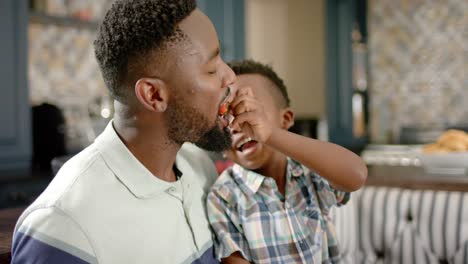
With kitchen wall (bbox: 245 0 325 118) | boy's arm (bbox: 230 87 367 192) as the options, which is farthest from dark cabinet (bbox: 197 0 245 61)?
boy's arm (bbox: 230 87 367 192)

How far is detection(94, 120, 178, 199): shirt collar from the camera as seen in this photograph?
88cm

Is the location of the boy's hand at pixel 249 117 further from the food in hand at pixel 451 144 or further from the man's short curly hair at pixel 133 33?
the food in hand at pixel 451 144

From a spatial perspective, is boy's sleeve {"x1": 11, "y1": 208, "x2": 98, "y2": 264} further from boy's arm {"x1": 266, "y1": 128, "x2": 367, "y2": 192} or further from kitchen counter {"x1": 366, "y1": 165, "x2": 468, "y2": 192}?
kitchen counter {"x1": 366, "y1": 165, "x2": 468, "y2": 192}

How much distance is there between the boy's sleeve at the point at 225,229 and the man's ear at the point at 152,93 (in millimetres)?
289

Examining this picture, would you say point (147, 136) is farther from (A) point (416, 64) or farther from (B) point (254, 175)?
(A) point (416, 64)

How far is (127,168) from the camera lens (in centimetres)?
90

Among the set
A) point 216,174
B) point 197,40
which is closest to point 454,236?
point 216,174

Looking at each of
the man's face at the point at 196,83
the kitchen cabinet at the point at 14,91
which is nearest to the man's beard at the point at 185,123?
the man's face at the point at 196,83

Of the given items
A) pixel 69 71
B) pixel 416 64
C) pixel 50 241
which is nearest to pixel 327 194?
pixel 50 241

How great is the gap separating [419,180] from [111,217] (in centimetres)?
111

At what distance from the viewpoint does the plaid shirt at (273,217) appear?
1.07 meters

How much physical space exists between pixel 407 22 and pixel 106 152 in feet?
16.3

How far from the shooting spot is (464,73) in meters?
5.04

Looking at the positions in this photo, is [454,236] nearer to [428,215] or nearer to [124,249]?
[428,215]
